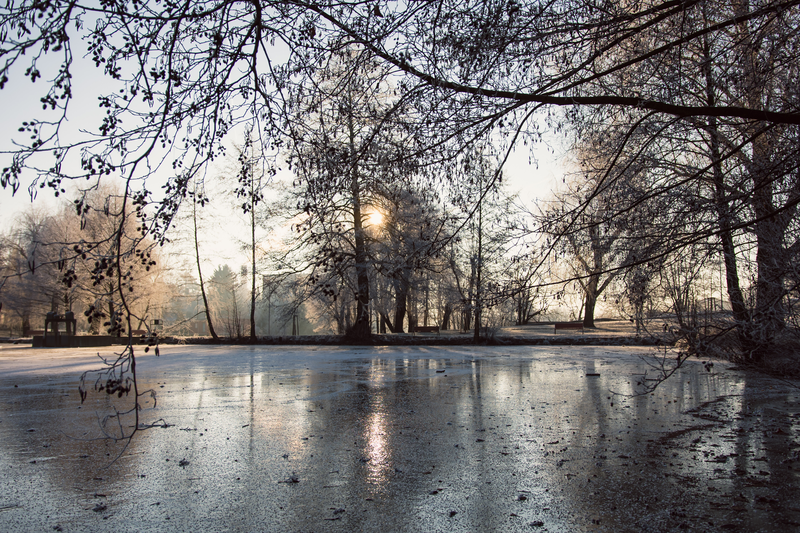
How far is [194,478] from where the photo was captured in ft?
14.5

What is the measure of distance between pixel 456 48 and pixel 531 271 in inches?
105

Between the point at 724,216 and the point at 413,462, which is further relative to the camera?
the point at 724,216

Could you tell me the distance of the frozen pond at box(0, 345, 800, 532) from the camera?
11.8 ft

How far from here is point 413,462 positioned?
4836 mm

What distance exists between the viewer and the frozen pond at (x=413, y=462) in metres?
3.60

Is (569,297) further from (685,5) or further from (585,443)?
(685,5)

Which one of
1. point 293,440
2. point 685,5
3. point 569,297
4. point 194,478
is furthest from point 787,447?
point 194,478

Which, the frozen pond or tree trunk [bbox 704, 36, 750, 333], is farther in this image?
tree trunk [bbox 704, 36, 750, 333]

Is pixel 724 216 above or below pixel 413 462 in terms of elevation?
above

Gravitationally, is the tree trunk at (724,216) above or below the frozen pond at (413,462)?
above

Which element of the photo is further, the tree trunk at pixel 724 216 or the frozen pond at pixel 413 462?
the tree trunk at pixel 724 216

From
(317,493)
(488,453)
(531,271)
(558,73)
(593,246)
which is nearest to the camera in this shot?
(317,493)

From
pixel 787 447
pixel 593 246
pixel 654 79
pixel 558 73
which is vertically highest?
pixel 654 79

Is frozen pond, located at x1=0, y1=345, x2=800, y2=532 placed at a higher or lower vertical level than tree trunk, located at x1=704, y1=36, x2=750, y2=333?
lower
